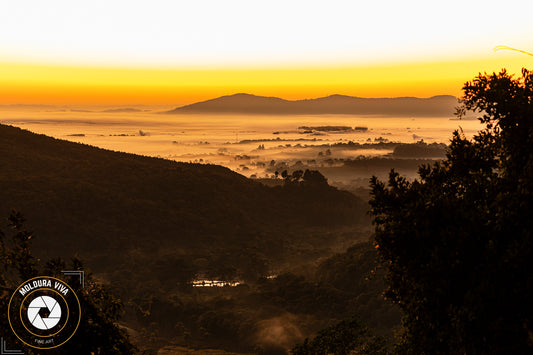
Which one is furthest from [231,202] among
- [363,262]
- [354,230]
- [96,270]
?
[363,262]

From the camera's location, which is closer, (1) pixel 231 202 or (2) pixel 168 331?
(2) pixel 168 331

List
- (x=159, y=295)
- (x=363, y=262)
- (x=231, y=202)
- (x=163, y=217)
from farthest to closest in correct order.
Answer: (x=231, y=202), (x=163, y=217), (x=363, y=262), (x=159, y=295)

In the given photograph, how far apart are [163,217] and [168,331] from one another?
42.4 meters

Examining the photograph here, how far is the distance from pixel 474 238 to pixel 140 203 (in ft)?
295

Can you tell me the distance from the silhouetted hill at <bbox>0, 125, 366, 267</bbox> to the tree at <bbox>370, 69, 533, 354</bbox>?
67.2 m

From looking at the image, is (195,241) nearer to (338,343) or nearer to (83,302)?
(338,343)

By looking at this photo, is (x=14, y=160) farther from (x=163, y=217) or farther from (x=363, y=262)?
(x=363, y=262)

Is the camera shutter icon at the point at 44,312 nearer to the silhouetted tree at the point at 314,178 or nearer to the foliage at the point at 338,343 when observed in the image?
the foliage at the point at 338,343

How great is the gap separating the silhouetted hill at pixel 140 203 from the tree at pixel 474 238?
67.2 metres

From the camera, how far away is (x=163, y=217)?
298 ft

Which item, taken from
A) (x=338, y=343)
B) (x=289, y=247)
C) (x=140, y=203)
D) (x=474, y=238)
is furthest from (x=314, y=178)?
(x=474, y=238)

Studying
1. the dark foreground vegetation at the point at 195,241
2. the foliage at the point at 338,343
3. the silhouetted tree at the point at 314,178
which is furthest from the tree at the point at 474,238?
the silhouetted tree at the point at 314,178

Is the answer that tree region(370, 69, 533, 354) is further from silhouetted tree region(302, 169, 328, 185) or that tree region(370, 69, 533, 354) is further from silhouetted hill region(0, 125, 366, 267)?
silhouetted tree region(302, 169, 328, 185)

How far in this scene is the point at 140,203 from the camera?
9438 cm
